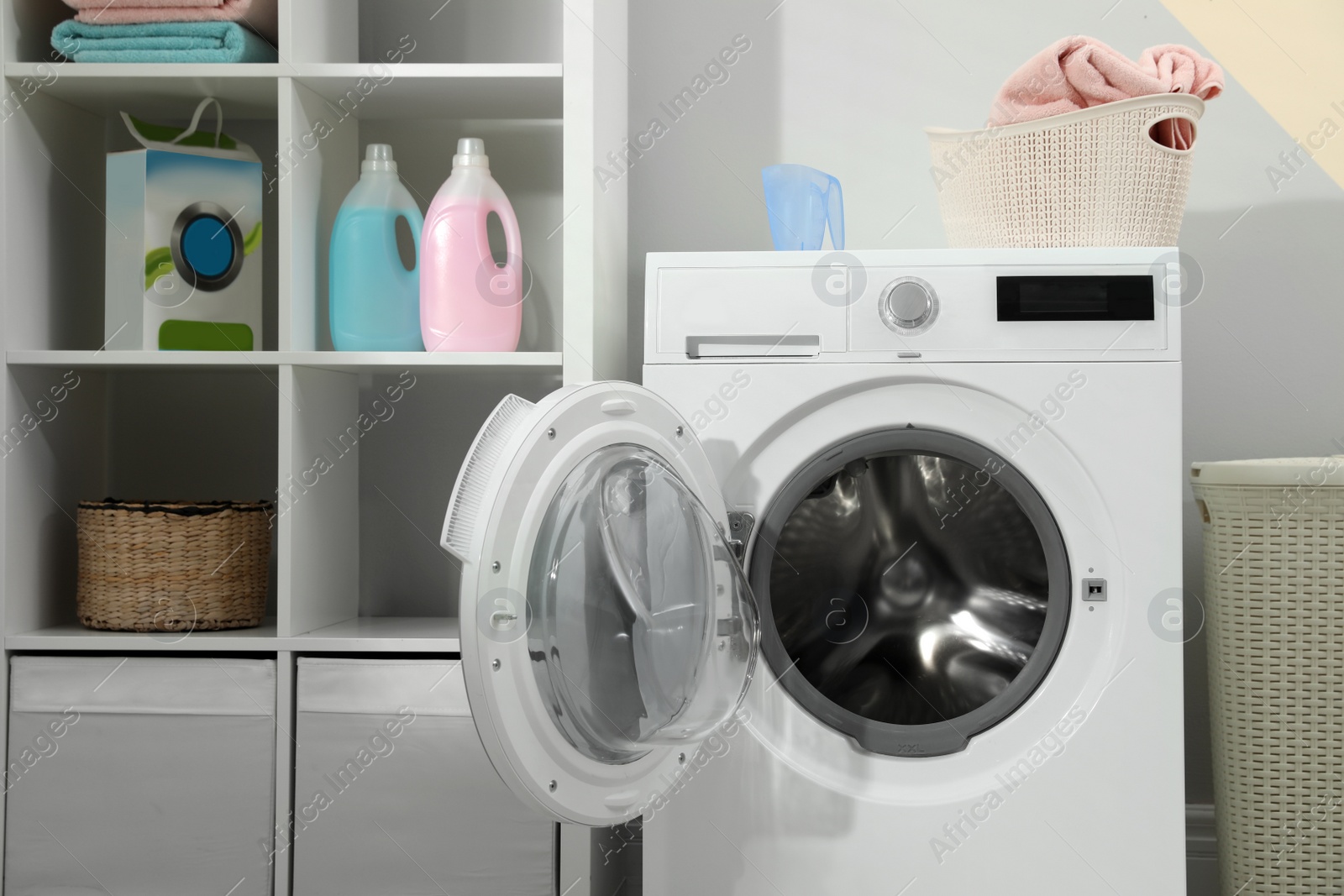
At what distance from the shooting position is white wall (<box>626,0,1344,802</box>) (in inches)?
67.9

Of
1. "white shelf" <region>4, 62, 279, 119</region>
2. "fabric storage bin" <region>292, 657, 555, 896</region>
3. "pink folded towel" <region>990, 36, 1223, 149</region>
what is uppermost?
"white shelf" <region>4, 62, 279, 119</region>

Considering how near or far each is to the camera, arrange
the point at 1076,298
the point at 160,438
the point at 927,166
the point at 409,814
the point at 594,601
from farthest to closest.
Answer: the point at 927,166 → the point at 160,438 → the point at 409,814 → the point at 1076,298 → the point at 594,601

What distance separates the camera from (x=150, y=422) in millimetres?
1641

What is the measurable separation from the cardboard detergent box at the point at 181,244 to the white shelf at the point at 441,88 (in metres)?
0.19

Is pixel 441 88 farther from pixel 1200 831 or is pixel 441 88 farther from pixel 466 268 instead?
pixel 1200 831

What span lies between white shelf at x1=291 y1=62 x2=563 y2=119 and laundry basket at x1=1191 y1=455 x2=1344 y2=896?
1153 mm

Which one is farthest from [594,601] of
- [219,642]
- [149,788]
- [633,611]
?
[149,788]

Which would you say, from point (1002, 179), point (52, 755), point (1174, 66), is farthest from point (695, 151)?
point (52, 755)

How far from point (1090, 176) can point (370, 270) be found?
1.01 m

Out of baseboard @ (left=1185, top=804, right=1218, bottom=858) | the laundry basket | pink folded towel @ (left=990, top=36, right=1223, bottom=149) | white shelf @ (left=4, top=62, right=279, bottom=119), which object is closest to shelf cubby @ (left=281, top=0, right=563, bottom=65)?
white shelf @ (left=4, top=62, right=279, bottom=119)

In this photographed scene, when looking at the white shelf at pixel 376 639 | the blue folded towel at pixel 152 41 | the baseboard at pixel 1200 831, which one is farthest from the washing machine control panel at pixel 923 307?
the baseboard at pixel 1200 831

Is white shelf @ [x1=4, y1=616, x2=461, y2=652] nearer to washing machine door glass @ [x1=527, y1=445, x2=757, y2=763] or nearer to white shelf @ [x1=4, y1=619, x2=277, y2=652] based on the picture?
white shelf @ [x1=4, y1=619, x2=277, y2=652]

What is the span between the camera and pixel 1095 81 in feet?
4.04

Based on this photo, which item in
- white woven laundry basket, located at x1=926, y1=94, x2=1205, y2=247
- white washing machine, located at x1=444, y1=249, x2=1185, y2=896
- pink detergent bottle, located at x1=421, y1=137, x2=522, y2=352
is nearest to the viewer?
white washing machine, located at x1=444, y1=249, x2=1185, y2=896
